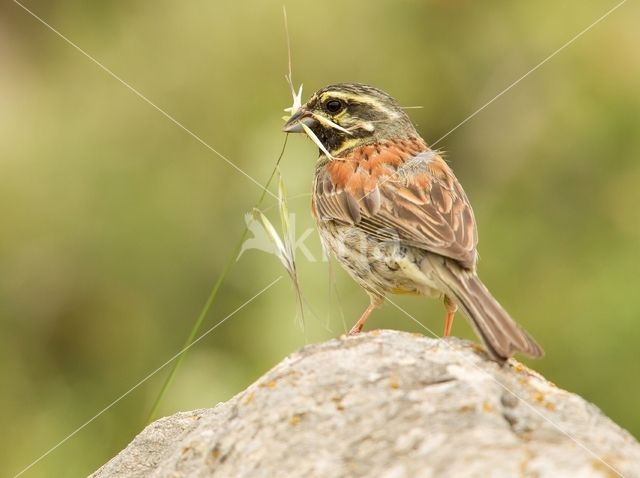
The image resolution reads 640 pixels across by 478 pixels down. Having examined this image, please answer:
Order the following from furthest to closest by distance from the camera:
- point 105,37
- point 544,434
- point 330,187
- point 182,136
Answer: point 105,37 → point 182,136 → point 330,187 → point 544,434

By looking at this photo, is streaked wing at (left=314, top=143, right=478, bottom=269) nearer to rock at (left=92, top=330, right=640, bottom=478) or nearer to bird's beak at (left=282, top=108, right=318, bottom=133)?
bird's beak at (left=282, top=108, right=318, bottom=133)

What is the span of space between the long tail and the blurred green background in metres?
2.22

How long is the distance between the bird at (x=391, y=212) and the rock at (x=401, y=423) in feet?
1.28

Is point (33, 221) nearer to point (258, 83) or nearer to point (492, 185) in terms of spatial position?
point (258, 83)

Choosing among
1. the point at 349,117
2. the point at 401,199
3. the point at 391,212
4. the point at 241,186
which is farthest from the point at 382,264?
the point at 241,186

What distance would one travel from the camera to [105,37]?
1025cm

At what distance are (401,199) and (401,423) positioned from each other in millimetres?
2262

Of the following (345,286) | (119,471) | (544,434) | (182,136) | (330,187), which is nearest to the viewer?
(544,434)

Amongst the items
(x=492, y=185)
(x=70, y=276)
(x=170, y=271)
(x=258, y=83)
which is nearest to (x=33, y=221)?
(x=70, y=276)

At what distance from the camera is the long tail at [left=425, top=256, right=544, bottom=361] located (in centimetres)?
445

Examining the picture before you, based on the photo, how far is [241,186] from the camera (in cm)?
913

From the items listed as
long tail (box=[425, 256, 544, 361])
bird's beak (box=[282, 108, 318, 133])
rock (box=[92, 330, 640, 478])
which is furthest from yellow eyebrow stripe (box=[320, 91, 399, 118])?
rock (box=[92, 330, 640, 478])

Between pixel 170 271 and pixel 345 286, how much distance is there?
4.76 feet

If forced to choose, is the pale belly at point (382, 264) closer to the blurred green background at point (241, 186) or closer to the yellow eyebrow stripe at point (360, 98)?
the yellow eyebrow stripe at point (360, 98)
